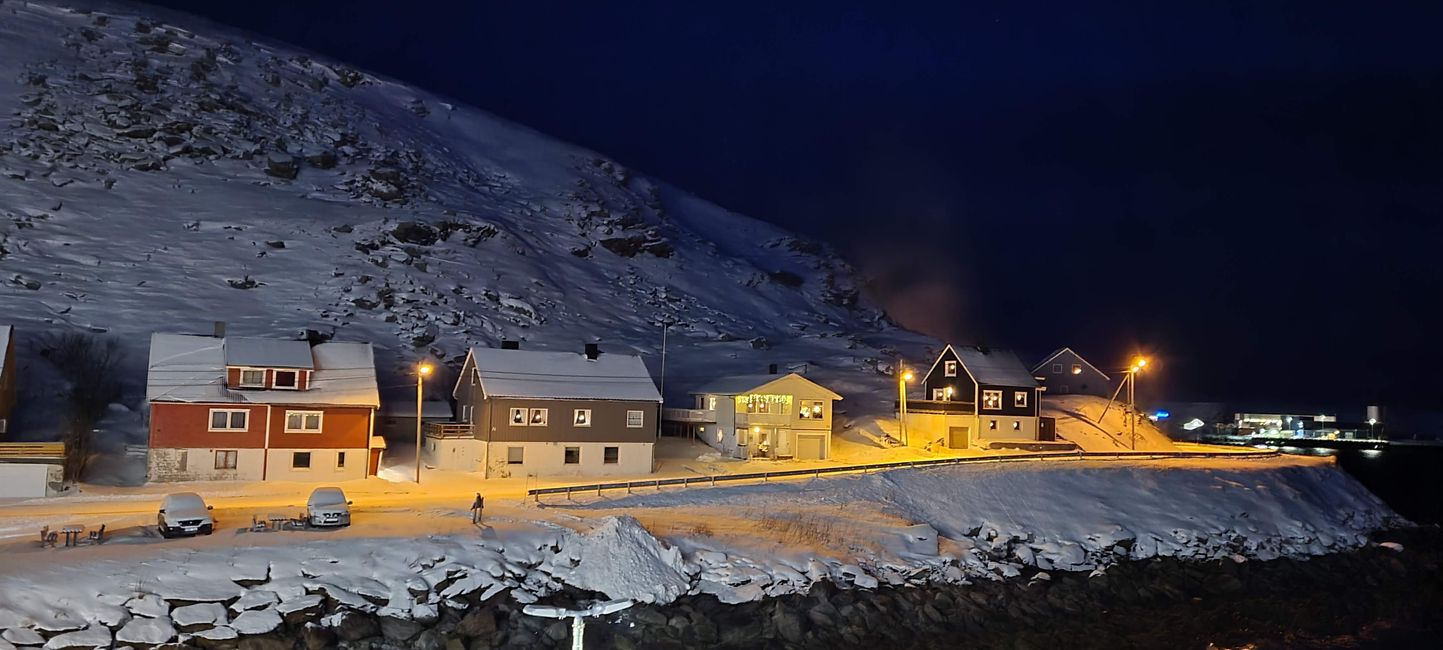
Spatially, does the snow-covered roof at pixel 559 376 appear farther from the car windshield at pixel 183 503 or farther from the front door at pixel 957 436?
the front door at pixel 957 436

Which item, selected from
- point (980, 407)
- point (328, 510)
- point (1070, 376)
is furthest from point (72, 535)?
point (1070, 376)

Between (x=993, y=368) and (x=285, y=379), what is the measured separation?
43637 mm

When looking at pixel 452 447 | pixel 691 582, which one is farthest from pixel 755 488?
pixel 452 447

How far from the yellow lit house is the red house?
2099 cm

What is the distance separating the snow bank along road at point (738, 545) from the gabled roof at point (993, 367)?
511 inches

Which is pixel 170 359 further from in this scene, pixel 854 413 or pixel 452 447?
pixel 854 413

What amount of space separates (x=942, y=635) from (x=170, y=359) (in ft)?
128

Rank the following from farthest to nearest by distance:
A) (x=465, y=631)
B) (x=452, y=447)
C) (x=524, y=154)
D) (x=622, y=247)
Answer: (x=524, y=154) → (x=622, y=247) → (x=452, y=447) → (x=465, y=631)

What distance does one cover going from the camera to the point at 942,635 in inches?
1204

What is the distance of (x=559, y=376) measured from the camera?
52.9 meters

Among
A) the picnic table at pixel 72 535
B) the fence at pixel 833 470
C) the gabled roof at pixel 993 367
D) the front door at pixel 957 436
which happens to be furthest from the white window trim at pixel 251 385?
the gabled roof at pixel 993 367

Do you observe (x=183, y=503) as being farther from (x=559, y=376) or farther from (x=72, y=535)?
(x=559, y=376)

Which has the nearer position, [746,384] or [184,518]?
[184,518]

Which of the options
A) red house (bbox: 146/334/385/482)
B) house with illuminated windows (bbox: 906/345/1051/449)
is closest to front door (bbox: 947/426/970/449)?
house with illuminated windows (bbox: 906/345/1051/449)
